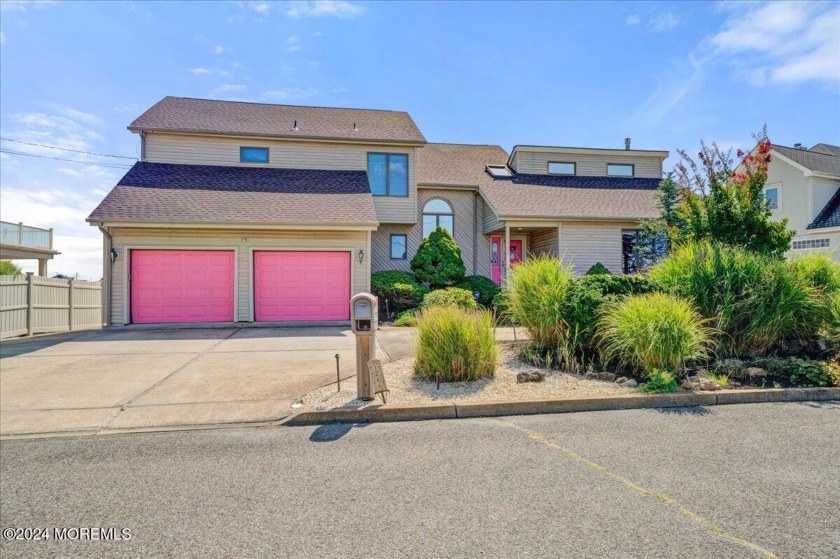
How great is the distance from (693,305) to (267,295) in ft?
34.4

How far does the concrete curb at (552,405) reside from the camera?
476 centimetres

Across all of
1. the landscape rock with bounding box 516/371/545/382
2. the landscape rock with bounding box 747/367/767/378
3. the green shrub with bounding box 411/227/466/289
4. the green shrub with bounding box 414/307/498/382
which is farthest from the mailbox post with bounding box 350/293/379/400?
the green shrub with bounding box 411/227/466/289

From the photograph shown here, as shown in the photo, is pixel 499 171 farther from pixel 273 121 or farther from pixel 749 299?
pixel 749 299

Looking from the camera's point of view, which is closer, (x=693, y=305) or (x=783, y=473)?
(x=783, y=473)

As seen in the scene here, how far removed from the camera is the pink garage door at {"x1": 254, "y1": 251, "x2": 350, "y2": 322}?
502 inches

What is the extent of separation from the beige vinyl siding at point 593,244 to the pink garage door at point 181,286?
10830 millimetres

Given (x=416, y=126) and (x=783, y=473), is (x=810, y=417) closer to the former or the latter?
(x=783, y=473)

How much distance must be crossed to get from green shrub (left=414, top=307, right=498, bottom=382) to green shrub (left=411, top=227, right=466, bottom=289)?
25.1 feet

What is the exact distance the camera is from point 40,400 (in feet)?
17.8

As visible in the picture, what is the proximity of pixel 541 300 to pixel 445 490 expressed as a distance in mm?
4207

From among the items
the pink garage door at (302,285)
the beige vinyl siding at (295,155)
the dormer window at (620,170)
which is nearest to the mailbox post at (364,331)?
the pink garage door at (302,285)

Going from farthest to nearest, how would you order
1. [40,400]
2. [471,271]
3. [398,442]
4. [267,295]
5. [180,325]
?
1. [471,271]
2. [267,295]
3. [180,325]
4. [40,400]
5. [398,442]

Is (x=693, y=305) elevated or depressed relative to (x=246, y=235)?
depressed

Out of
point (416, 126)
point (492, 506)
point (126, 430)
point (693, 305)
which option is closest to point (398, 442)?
point (492, 506)
